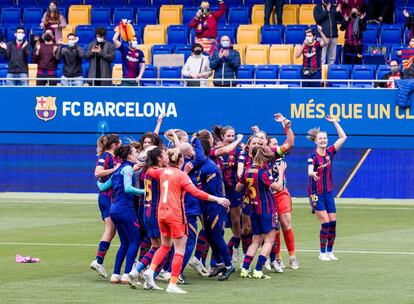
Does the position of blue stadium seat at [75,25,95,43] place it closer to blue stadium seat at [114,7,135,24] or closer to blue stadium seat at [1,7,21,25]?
blue stadium seat at [114,7,135,24]

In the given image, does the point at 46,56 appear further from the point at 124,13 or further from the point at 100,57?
the point at 124,13

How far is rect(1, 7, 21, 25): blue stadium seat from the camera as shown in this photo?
118 feet

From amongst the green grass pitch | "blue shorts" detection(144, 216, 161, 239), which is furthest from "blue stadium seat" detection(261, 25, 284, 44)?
"blue shorts" detection(144, 216, 161, 239)

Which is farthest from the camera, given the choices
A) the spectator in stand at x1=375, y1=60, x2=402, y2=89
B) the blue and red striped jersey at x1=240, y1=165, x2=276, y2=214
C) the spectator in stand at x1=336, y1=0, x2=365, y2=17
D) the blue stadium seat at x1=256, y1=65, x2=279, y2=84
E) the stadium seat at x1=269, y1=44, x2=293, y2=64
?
the spectator in stand at x1=336, y1=0, x2=365, y2=17

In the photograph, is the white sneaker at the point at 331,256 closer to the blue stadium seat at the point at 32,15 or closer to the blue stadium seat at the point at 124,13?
the blue stadium seat at the point at 124,13

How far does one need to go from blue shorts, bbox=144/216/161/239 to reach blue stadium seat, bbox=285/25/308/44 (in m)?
18.4

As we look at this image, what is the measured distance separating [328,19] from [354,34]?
773mm

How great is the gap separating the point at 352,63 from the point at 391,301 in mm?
18391

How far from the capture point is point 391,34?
33.0 m

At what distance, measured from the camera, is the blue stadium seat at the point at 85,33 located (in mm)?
34594

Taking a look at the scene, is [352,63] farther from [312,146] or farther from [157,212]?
[157,212]

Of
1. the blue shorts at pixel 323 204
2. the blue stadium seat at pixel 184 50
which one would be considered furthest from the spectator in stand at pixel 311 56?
the blue shorts at pixel 323 204

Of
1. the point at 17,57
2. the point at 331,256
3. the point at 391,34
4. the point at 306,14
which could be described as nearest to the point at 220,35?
the point at 306,14

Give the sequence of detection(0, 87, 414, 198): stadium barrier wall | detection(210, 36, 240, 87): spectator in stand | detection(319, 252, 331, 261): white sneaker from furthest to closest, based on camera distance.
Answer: detection(0, 87, 414, 198): stadium barrier wall
detection(210, 36, 240, 87): spectator in stand
detection(319, 252, 331, 261): white sneaker
